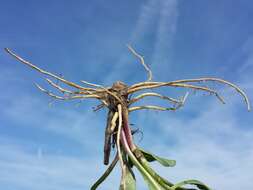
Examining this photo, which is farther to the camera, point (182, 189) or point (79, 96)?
point (79, 96)

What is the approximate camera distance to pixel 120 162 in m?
1.60

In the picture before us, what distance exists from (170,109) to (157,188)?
1.54 ft

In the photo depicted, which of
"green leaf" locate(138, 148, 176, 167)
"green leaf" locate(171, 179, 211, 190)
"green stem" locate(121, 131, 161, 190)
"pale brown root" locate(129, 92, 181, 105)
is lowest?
"green leaf" locate(171, 179, 211, 190)

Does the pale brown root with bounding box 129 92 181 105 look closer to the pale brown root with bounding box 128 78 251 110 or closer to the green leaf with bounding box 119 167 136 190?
the pale brown root with bounding box 128 78 251 110

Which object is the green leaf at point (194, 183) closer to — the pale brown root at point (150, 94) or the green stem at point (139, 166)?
the green stem at point (139, 166)

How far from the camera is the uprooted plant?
1.55 metres

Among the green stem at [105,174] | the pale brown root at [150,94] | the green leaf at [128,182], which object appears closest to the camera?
the green leaf at [128,182]

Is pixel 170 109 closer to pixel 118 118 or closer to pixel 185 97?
pixel 185 97

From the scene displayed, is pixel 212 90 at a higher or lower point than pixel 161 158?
higher

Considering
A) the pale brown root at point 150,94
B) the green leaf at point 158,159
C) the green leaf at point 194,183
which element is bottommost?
the green leaf at point 194,183

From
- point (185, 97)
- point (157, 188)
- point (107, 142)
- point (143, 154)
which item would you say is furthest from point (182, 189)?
point (185, 97)

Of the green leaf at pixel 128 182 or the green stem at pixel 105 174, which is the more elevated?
the green stem at pixel 105 174

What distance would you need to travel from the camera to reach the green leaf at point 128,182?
60.0 inches

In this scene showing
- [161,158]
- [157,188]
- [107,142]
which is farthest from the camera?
[161,158]
